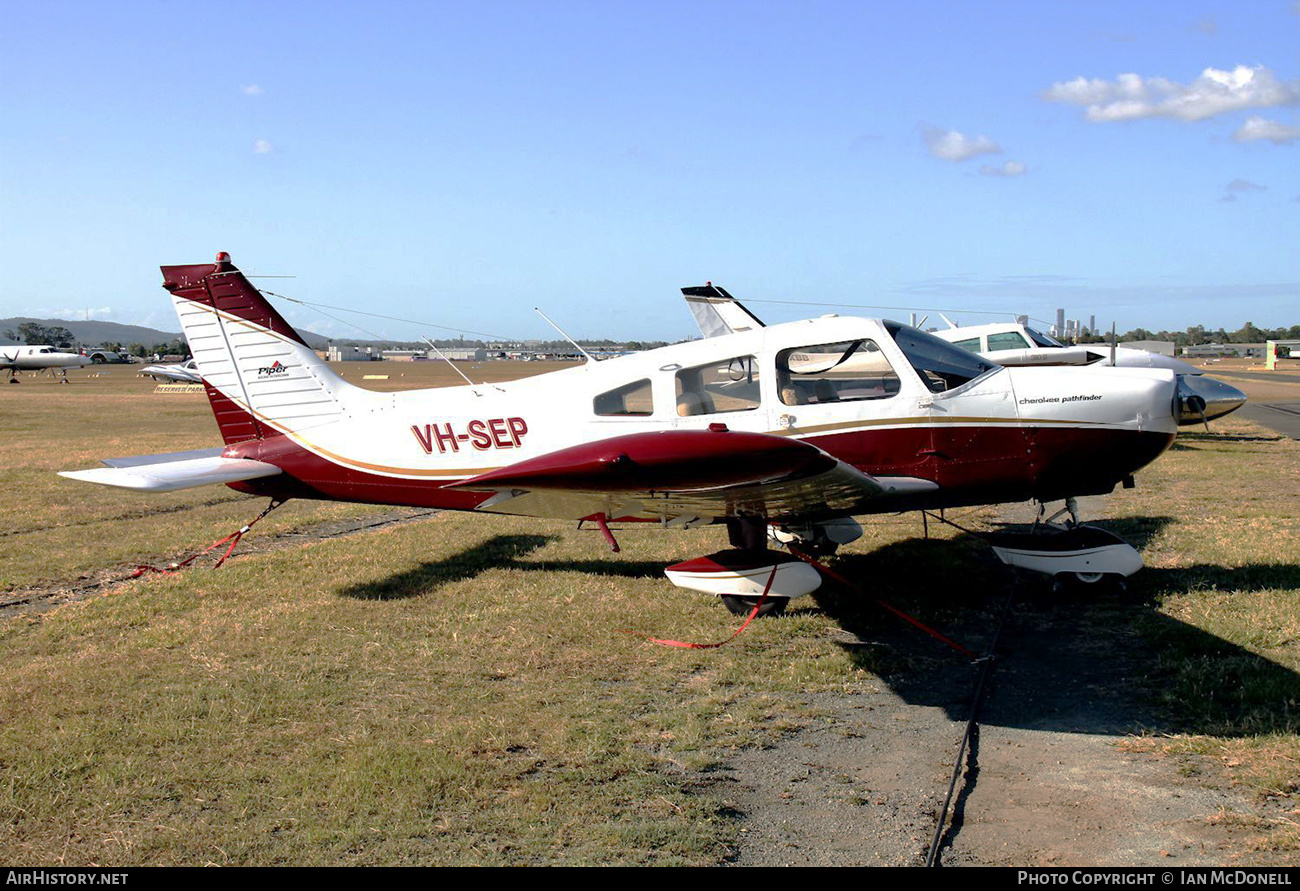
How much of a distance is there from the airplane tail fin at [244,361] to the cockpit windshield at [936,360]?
16.4 feet

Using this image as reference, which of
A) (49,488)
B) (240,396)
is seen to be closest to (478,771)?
(240,396)

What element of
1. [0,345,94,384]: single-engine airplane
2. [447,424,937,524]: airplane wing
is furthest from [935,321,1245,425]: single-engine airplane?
[0,345,94,384]: single-engine airplane

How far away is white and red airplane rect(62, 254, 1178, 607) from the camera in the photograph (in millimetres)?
7105

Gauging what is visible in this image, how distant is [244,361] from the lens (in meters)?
8.86

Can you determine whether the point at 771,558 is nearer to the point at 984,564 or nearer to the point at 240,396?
the point at 984,564

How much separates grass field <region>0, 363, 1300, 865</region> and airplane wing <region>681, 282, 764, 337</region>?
10237mm

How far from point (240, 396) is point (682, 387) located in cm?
424

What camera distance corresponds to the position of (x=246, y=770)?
4742mm

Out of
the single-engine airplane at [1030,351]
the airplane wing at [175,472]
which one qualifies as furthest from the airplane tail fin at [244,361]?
the single-engine airplane at [1030,351]

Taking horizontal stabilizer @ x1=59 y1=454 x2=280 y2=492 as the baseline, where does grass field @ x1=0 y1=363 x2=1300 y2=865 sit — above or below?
below

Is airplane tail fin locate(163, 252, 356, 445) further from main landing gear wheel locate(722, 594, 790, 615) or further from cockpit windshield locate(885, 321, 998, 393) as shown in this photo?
cockpit windshield locate(885, 321, 998, 393)

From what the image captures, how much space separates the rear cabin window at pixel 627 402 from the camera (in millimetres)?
7707
